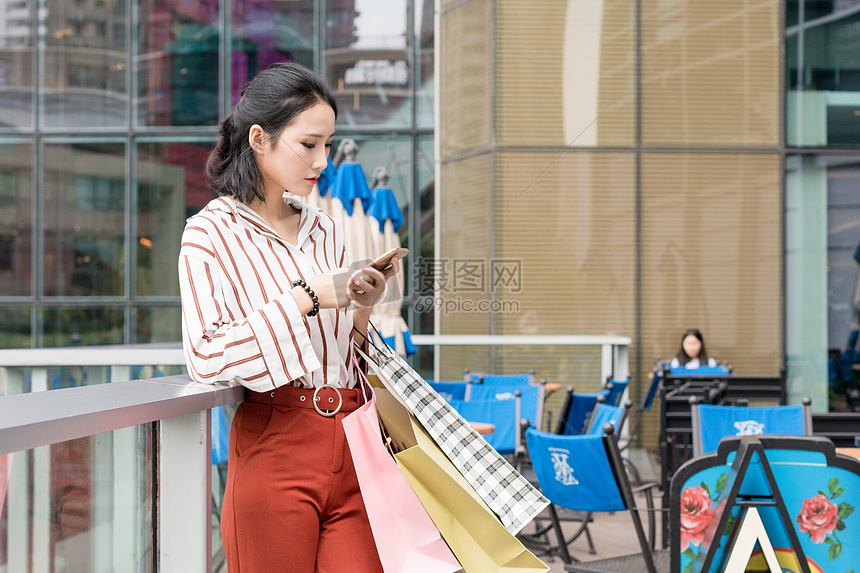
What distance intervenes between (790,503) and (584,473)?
0.99m

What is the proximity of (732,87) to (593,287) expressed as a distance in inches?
93.8

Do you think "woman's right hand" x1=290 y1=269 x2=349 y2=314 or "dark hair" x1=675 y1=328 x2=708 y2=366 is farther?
"dark hair" x1=675 y1=328 x2=708 y2=366

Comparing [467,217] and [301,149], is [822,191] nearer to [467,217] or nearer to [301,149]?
[467,217]

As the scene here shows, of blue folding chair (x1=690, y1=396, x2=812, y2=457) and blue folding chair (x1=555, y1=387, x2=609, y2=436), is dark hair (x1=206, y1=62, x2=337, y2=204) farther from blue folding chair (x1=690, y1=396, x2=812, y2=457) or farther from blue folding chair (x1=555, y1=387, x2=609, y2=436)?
blue folding chair (x1=555, y1=387, x2=609, y2=436)

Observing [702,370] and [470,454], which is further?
[702,370]

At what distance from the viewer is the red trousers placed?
1.01 meters

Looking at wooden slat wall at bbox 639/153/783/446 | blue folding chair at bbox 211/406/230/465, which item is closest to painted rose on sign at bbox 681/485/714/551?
blue folding chair at bbox 211/406/230/465

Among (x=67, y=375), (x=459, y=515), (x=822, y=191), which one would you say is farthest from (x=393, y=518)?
(x=822, y=191)

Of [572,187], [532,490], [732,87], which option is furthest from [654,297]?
[532,490]

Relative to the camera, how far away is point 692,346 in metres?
6.60

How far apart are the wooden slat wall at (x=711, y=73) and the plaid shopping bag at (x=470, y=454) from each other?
657cm

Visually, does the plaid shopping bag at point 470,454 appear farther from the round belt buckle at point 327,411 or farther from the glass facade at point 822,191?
the glass facade at point 822,191

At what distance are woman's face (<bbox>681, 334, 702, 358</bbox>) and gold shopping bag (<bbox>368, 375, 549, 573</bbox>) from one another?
6.04m

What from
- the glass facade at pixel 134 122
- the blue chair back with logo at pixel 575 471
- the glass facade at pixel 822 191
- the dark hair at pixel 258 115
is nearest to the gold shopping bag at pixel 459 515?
the dark hair at pixel 258 115
